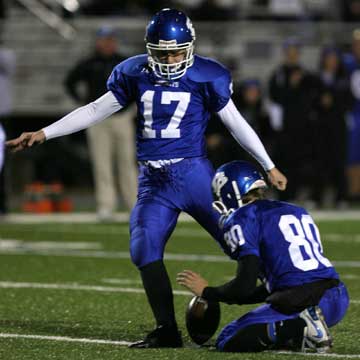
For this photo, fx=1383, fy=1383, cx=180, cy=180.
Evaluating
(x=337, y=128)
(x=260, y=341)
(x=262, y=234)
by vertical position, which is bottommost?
(x=337, y=128)

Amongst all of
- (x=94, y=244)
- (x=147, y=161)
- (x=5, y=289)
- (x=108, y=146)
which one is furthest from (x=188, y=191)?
(x=108, y=146)

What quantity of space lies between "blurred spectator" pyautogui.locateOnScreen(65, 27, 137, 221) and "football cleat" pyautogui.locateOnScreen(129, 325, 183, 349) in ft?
21.8

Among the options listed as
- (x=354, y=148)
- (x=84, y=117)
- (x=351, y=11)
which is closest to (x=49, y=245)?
(x=84, y=117)

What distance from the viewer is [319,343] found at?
5648mm

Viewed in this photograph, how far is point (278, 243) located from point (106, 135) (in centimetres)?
717

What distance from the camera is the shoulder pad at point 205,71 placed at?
627 cm

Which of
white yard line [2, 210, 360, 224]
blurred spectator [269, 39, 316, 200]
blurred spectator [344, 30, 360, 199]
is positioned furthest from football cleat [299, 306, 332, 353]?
blurred spectator [344, 30, 360, 199]

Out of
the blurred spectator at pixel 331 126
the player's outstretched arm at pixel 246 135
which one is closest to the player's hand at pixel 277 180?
the player's outstretched arm at pixel 246 135

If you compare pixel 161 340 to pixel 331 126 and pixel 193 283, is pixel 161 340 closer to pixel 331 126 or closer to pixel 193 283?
pixel 193 283

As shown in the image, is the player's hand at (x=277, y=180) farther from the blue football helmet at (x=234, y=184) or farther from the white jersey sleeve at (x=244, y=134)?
the blue football helmet at (x=234, y=184)

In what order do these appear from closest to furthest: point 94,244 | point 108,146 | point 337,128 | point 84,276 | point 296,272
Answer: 1. point 296,272
2. point 84,276
3. point 94,244
4. point 108,146
5. point 337,128

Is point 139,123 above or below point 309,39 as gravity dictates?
above

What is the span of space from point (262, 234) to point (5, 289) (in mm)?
2668

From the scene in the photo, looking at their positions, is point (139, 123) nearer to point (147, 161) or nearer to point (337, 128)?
point (147, 161)
